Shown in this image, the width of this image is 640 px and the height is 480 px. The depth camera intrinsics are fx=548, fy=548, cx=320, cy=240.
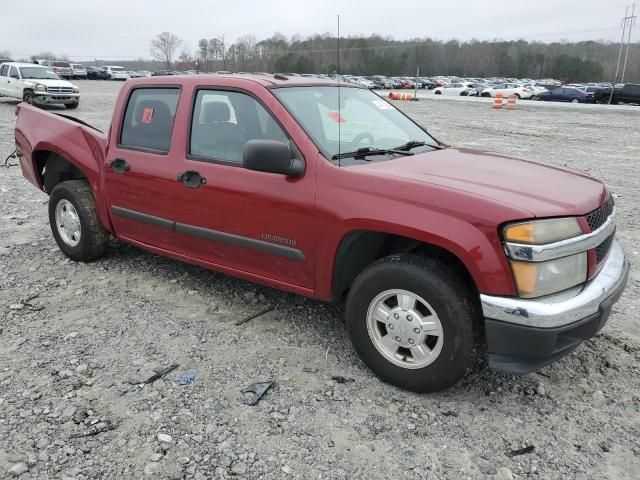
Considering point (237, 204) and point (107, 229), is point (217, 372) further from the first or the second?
point (107, 229)

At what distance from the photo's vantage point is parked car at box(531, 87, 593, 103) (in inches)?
1523

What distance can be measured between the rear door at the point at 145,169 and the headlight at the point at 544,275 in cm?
244

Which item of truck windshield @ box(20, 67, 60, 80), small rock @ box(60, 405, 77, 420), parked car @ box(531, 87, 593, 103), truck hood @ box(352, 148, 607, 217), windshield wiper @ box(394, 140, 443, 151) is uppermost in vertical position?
truck windshield @ box(20, 67, 60, 80)

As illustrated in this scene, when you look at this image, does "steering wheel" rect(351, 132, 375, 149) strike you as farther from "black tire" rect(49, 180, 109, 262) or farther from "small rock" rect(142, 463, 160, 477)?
"black tire" rect(49, 180, 109, 262)

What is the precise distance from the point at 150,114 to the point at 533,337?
3260 millimetres

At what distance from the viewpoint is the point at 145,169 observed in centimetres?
418

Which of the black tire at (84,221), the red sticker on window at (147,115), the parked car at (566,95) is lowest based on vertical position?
the parked car at (566,95)

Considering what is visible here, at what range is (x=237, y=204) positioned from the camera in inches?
143

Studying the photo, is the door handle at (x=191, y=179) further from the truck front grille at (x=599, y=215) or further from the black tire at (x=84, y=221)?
the truck front grille at (x=599, y=215)

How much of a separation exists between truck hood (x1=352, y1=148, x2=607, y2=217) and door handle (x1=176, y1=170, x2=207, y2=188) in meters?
1.21

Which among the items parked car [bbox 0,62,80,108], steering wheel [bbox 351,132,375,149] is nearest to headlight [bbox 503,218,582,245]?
steering wheel [bbox 351,132,375,149]

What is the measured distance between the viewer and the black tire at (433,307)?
2832mm

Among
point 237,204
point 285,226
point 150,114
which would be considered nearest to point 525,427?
point 285,226

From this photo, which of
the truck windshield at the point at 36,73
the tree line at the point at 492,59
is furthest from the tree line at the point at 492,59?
the truck windshield at the point at 36,73
